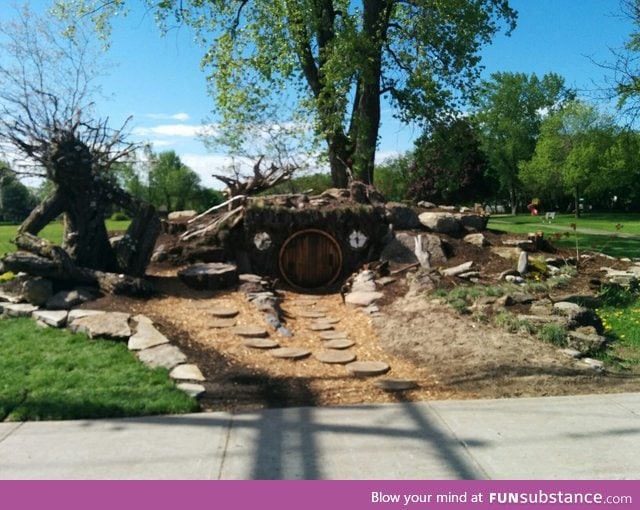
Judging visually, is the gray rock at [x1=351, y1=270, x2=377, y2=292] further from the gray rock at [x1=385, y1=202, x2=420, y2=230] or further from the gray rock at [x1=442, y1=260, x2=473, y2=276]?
the gray rock at [x1=385, y1=202, x2=420, y2=230]

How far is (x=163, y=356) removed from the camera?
19.8 ft

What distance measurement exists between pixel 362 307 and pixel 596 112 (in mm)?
44447

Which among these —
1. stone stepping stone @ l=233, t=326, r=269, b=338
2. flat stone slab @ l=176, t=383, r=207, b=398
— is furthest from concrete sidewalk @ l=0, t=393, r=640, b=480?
stone stepping stone @ l=233, t=326, r=269, b=338

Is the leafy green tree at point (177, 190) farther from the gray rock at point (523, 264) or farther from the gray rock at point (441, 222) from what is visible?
the gray rock at point (523, 264)

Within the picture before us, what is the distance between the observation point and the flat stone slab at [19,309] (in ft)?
25.7

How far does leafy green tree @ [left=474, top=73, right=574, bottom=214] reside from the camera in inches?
2105

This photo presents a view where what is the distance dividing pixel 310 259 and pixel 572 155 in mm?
38346

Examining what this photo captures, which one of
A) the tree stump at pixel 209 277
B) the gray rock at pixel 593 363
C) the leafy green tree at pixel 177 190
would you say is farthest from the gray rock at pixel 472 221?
the leafy green tree at pixel 177 190

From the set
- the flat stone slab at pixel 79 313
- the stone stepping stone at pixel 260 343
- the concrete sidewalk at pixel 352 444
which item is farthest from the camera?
the flat stone slab at pixel 79 313

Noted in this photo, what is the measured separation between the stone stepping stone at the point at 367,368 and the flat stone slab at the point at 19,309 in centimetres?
458

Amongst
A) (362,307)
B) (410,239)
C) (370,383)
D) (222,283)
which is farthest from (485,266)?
(370,383)

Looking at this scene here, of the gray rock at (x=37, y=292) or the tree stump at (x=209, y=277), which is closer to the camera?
the gray rock at (x=37, y=292)

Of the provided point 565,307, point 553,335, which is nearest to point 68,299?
point 553,335

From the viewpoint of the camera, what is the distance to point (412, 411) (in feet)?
15.7
